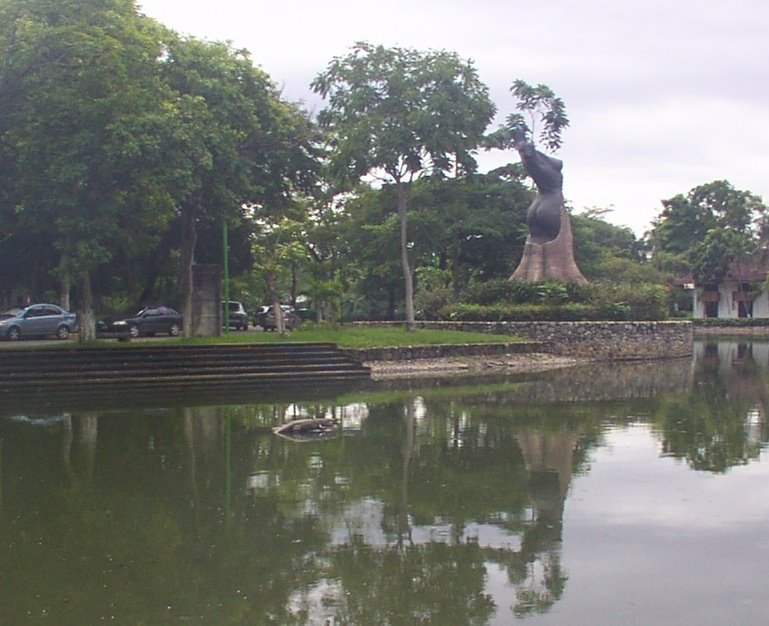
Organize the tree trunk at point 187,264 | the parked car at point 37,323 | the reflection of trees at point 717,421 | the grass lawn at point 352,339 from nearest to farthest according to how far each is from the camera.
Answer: the reflection of trees at point 717,421 → the grass lawn at point 352,339 → the tree trunk at point 187,264 → the parked car at point 37,323

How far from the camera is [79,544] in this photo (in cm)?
833

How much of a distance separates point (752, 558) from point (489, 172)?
37403 millimetres

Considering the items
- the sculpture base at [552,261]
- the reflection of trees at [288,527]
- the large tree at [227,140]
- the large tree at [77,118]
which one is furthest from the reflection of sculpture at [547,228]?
the reflection of trees at [288,527]

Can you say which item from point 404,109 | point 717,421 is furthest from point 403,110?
point 717,421

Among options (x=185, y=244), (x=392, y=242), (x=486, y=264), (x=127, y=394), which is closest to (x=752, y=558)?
(x=127, y=394)

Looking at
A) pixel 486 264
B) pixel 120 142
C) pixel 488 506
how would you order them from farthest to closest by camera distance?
pixel 486 264 → pixel 120 142 → pixel 488 506

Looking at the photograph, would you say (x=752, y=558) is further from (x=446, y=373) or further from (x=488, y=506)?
(x=446, y=373)

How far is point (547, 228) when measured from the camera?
3616 cm

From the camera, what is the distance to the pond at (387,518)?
22.3ft

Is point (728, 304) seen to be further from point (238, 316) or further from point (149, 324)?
point (149, 324)

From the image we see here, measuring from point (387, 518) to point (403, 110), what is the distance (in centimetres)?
2257

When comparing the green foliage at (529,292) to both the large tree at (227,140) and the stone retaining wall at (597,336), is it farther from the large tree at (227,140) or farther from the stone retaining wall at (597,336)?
the large tree at (227,140)

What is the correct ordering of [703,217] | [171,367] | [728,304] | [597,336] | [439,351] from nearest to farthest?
[171,367], [439,351], [597,336], [728,304], [703,217]

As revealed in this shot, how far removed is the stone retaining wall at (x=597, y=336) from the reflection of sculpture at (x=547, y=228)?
3.37 m
